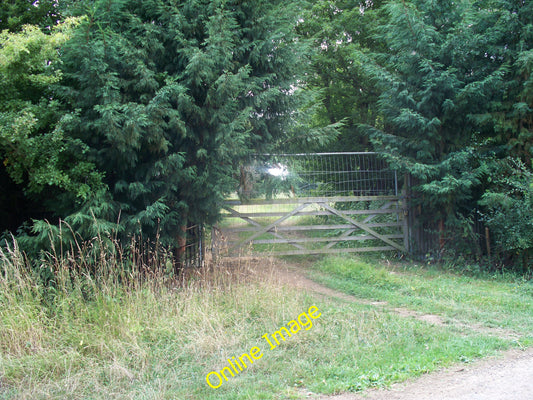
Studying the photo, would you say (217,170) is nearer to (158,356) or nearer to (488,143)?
(158,356)

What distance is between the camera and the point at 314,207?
1056cm

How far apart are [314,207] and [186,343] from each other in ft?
21.0

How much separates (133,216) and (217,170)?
1668 millimetres

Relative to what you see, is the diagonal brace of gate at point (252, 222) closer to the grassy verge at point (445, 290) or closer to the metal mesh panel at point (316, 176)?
the metal mesh panel at point (316, 176)

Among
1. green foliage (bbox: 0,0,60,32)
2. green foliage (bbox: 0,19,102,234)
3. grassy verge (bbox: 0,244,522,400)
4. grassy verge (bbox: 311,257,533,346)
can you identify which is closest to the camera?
grassy verge (bbox: 0,244,522,400)

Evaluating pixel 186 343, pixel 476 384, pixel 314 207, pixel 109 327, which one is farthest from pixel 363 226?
pixel 109 327

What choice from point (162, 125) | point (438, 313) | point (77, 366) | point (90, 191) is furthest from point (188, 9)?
point (438, 313)

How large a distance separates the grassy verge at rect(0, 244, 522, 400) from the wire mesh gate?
4.09 metres

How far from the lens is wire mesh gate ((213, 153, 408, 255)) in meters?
9.77

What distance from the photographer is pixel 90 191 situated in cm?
622
